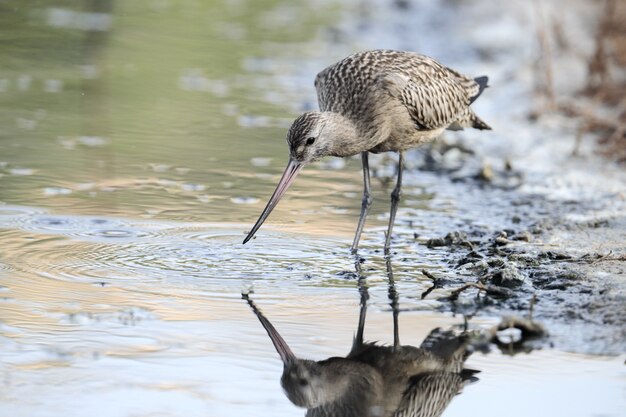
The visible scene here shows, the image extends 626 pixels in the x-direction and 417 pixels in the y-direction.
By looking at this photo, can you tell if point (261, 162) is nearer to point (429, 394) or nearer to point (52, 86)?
point (52, 86)

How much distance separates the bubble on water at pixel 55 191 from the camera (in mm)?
8180

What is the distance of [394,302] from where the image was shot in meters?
6.10

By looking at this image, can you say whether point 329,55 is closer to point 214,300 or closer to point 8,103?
point 8,103

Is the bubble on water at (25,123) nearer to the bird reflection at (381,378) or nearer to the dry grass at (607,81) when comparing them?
the dry grass at (607,81)

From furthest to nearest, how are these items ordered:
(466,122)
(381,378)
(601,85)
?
1. (601,85)
2. (466,122)
3. (381,378)

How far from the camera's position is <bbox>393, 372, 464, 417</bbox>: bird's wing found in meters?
4.78

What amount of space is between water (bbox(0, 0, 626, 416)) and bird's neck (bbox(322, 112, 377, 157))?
0.59 m

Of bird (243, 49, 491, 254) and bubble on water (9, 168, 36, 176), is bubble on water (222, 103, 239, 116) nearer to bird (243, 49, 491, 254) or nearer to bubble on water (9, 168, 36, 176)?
bubble on water (9, 168, 36, 176)

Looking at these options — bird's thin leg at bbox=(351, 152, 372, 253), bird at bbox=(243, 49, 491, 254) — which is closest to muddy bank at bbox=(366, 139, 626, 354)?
bird's thin leg at bbox=(351, 152, 372, 253)

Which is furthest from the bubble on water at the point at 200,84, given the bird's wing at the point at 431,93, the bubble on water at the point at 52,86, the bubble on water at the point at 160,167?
the bird's wing at the point at 431,93

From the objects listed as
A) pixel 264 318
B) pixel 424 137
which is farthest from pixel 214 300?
pixel 424 137

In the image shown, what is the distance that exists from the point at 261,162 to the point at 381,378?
4.57 metres

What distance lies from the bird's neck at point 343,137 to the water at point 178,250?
1.94 feet

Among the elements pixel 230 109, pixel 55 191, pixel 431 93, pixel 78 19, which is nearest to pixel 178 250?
pixel 55 191
